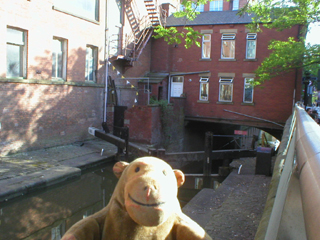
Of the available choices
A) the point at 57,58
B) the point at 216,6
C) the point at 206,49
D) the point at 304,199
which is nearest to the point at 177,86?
the point at 206,49

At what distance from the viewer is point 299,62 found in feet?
45.6

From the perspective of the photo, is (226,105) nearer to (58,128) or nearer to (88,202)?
(58,128)

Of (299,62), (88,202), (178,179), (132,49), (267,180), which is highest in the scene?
(132,49)

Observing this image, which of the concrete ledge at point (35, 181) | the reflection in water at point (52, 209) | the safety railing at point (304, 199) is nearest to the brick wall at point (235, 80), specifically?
the reflection in water at point (52, 209)

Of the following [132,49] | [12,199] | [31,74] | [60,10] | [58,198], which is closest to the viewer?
[12,199]

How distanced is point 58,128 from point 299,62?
11572mm

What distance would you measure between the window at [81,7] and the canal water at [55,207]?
836 centimetres

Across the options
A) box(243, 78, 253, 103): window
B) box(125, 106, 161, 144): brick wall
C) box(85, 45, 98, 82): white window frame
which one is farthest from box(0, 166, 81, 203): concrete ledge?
box(243, 78, 253, 103): window

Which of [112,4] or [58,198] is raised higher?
[112,4]

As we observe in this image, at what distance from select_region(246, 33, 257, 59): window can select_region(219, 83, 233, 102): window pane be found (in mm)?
2256

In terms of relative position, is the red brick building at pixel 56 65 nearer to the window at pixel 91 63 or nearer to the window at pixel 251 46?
the window at pixel 91 63

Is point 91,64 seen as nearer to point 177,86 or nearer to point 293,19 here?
point 177,86

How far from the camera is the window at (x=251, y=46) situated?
19859mm

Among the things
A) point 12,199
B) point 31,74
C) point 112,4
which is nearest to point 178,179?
point 12,199
